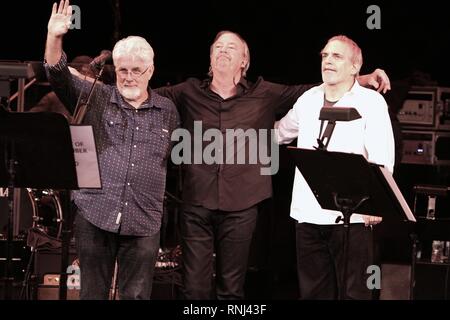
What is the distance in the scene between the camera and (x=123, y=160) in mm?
4891

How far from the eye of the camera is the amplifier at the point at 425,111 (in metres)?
7.47

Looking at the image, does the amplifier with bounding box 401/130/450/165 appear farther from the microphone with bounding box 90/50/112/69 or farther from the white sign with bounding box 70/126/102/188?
the white sign with bounding box 70/126/102/188

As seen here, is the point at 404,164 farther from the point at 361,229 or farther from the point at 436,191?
the point at 361,229

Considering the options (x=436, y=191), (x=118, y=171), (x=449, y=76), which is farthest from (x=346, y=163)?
(x=449, y=76)

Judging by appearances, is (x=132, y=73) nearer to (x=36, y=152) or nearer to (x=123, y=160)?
(x=123, y=160)

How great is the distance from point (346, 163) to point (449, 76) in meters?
4.28

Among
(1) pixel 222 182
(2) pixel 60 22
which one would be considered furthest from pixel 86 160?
(1) pixel 222 182

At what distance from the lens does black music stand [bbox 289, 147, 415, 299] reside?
4285 millimetres

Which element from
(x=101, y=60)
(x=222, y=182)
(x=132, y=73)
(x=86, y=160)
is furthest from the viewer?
(x=222, y=182)

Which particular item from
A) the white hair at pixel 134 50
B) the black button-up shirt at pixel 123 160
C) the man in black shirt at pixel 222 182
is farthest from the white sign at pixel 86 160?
the man in black shirt at pixel 222 182

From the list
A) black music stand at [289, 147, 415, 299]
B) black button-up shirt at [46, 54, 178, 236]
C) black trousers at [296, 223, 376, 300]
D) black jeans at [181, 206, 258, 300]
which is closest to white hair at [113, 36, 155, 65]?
black button-up shirt at [46, 54, 178, 236]

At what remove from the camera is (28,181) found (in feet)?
14.5

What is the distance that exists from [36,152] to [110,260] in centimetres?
79

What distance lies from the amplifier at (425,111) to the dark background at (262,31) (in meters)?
0.70
